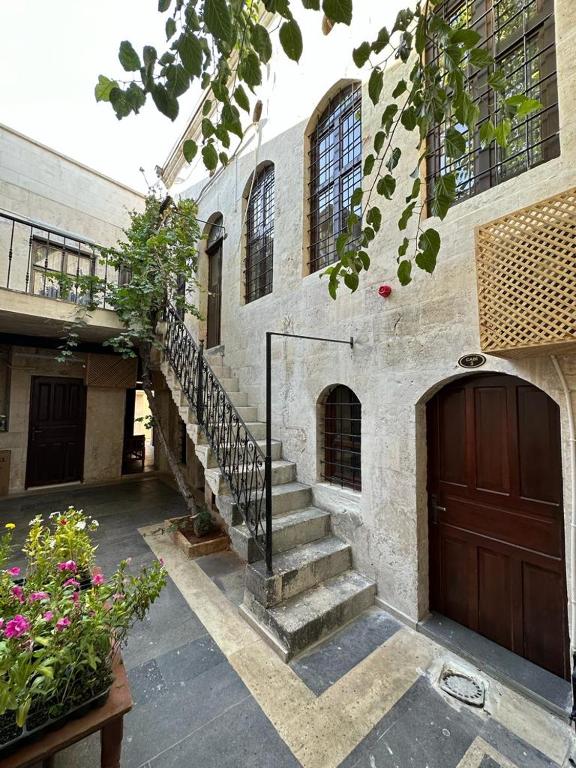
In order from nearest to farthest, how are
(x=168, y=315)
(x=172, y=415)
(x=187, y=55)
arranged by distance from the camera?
(x=187, y=55), (x=168, y=315), (x=172, y=415)

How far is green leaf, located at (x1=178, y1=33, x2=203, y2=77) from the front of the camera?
3.42 feet

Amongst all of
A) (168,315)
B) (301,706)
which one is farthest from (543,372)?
(168,315)

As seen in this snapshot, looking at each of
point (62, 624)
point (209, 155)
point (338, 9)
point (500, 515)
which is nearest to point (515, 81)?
point (338, 9)

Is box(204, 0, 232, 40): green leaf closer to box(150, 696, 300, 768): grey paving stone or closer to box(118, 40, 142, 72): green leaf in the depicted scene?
box(118, 40, 142, 72): green leaf

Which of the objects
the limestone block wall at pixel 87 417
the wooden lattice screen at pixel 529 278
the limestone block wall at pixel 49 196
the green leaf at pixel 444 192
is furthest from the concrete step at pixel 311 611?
the limestone block wall at pixel 49 196

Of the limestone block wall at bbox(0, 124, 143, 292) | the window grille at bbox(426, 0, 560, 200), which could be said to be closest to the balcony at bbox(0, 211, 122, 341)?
the limestone block wall at bbox(0, 124, 143, 292)

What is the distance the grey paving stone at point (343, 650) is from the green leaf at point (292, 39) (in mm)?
3397

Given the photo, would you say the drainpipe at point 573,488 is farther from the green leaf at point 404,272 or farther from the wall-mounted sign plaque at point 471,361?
the green leaf at point 404,272

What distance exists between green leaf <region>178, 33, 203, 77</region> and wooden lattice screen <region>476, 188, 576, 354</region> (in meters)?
1.79

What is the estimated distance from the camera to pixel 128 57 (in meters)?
1.04

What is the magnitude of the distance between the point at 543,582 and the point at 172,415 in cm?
756

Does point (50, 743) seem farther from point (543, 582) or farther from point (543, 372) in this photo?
point (543, 372)

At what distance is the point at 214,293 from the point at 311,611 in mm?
5773

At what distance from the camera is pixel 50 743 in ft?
4.09
